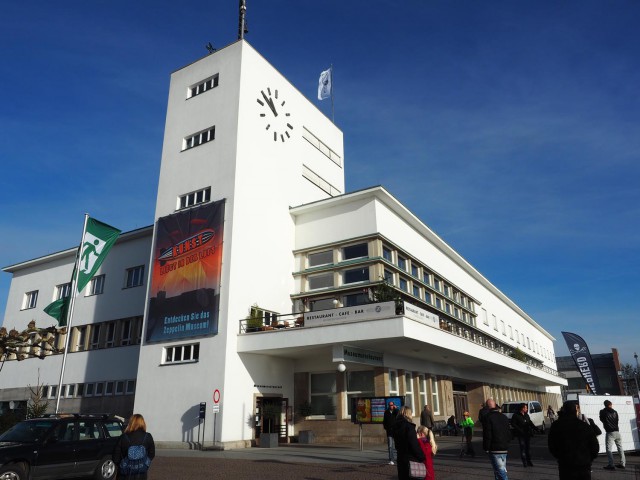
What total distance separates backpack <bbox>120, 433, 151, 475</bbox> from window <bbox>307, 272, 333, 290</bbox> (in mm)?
19968

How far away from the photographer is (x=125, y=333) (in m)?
30.2

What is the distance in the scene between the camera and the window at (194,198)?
26.7 metres

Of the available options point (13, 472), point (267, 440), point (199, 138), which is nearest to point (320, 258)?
point (199, 138)

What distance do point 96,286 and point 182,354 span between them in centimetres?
1232

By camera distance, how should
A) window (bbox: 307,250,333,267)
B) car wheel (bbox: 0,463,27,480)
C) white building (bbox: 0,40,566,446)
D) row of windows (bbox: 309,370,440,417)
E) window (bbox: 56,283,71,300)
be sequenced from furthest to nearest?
window (bbox: 56,283,71,300) < window (bbox: 307,250,333,267) < row of windows (bbox: 309,370,440,417) < white building (bbox: 0,40,566,446) < car wheel (bbox: 0,463,27,480)

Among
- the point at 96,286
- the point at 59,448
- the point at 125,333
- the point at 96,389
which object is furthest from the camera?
the point at 96,286

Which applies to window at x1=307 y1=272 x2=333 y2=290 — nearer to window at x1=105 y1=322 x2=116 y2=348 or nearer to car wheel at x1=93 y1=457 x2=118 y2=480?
window at x1=105 y1=322 x2=116 y2=348

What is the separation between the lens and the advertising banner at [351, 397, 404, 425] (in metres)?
17.7

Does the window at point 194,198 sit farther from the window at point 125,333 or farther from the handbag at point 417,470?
the handbag at point 417,470

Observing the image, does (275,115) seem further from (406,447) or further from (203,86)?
(406,447)

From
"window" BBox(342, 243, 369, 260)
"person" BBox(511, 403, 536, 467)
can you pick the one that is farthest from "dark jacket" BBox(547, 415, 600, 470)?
"window" BBox(342, 243, 369, 260)

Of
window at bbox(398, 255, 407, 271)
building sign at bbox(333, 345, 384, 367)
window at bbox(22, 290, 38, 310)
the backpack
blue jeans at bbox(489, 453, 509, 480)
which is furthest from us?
window at bbox(22, 290, 38, 310)

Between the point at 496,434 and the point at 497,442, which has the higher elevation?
the point at 496,434

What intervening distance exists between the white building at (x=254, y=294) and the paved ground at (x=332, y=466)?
4.06 metres
